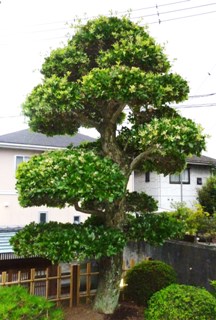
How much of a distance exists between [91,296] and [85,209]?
1.82m

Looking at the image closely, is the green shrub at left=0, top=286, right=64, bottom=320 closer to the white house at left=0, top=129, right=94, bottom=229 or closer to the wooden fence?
the wooden fence

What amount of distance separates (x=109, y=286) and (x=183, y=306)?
1.20 m

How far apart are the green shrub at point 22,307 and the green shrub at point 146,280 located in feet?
6.33

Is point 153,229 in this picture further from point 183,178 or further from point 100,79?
point 183,178

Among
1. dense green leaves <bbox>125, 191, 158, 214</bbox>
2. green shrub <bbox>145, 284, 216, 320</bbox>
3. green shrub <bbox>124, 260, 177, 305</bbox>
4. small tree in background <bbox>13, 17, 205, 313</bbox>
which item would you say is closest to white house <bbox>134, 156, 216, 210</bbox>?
green shrub <bbox>124, 260, 177, 305</bbox>

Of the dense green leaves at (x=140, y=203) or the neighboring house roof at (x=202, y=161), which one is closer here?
the dense green leaves at (x=140, y=203)

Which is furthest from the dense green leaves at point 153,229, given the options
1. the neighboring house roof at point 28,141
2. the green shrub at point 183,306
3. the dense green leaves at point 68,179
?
the neighboring house roof at point 28,141

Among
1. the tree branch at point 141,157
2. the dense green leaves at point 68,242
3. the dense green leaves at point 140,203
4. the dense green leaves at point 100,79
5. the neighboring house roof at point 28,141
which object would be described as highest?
the neighboring house roof at point 28,141

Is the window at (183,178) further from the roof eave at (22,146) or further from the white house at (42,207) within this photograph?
the roof eave at (22,146)

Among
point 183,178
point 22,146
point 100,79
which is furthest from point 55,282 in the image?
point 183,178

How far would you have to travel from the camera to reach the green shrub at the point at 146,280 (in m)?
5.35

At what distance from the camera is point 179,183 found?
16.5 m

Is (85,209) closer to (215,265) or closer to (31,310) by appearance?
(31,310)

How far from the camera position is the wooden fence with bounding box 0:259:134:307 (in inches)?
199
